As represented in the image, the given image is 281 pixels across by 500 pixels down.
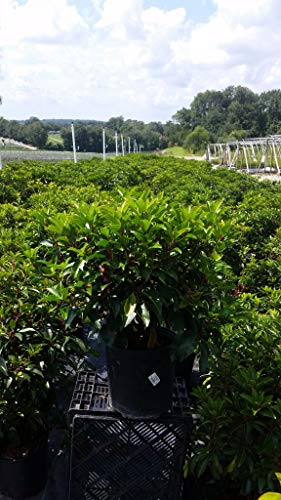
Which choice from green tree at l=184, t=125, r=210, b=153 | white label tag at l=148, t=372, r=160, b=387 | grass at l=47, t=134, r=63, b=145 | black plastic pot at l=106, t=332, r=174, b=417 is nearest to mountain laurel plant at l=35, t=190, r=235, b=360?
black plastic pot at l=106, t=332, r=174, b=417

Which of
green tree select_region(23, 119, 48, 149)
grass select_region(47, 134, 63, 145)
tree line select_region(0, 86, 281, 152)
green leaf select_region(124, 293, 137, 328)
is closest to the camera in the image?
green leaf select_region(124, 293, 137, 328)

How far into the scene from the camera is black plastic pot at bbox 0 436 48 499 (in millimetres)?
2576

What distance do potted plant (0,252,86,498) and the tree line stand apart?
1661 inches

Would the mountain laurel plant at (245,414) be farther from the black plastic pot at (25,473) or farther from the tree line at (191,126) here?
the tree line at (191,126)

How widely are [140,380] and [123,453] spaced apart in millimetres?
439

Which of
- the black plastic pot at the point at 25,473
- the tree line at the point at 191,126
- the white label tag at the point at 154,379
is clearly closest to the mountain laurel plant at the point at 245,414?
the white label tag at the point at 154,379

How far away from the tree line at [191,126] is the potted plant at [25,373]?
4220 centimetres

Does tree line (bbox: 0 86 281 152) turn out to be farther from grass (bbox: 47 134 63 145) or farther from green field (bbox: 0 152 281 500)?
green field (bbox: 0 152 281 500)

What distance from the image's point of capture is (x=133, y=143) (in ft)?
229

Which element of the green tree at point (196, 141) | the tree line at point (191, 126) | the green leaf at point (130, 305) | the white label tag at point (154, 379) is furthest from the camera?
the green tree at point (196, 141)

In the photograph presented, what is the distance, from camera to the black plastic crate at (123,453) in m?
2.26

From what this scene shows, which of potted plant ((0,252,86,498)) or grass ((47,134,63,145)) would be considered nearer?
potted plant ((0,252,86,498))

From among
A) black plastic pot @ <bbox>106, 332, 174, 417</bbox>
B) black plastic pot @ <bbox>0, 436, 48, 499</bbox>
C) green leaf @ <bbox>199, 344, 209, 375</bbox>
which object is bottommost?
black plastic pot @ <bbox>0, 436, 48, 499</bbox>

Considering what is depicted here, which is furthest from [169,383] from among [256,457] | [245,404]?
[256,457]
